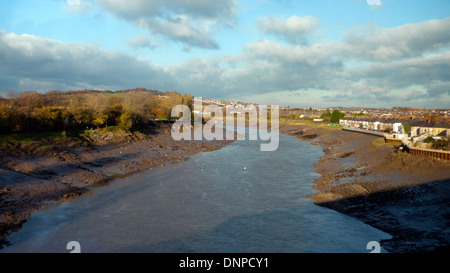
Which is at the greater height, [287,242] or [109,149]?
[109,149]

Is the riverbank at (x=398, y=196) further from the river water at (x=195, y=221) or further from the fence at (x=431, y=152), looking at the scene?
the river water at (x=195, y=221)

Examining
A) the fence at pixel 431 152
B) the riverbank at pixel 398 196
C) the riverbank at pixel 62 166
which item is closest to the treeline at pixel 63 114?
the riverbank at pixel 62 166

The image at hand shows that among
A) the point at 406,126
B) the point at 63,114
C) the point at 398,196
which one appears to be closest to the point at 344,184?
the point at 398,196

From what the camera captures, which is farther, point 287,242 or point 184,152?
point 184,152
